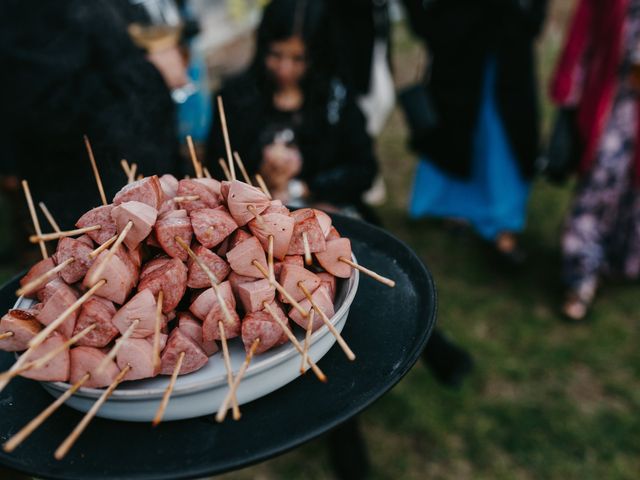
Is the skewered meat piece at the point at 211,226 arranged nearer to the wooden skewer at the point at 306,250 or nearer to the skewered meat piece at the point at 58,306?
the wooden skewer at the point at 306,250

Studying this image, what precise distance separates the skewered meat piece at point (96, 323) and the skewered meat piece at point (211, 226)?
0.22 m

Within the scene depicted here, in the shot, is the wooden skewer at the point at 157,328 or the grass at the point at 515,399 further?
the grass at the point at 515,399

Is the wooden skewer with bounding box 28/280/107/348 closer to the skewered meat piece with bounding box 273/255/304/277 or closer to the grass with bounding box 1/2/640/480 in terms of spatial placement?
the skewered meat piece with bounding box 273/255/304/277

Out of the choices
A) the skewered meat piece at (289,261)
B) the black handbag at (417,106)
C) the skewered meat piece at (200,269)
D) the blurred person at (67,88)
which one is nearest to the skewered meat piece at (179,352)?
the skewered meat piece at (200,269)

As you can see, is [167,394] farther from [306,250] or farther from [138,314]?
[306,250]

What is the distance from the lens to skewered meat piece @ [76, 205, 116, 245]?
1095 mm

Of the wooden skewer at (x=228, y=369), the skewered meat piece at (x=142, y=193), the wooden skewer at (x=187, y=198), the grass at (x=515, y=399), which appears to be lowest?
the grass at (x=515, y=399)

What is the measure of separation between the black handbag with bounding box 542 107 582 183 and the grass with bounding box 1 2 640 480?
864 mm

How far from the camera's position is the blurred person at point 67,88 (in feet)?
6.21

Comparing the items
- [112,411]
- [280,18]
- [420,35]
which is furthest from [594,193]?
[112,411]

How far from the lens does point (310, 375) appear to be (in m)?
1.09

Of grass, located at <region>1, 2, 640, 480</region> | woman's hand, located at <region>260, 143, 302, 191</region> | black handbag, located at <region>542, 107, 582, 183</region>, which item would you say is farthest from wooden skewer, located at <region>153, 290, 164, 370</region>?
black handbag, located at <region>542, 107, 582, 183</region>

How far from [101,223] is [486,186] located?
137 inches

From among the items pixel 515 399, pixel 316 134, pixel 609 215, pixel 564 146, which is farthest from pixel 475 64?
pixel 515 399
